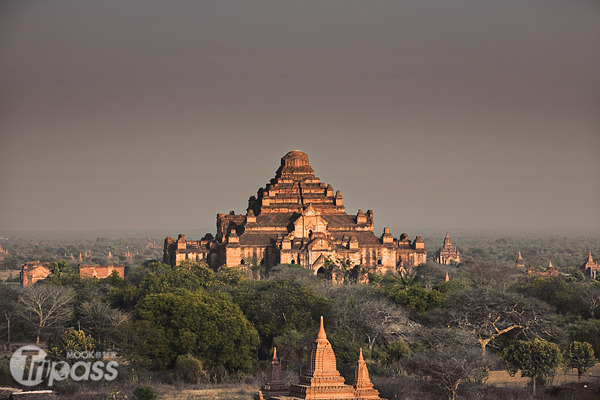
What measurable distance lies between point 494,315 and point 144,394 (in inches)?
936

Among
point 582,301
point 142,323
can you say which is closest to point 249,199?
point 582,301

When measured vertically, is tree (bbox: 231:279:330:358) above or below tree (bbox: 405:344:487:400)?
above

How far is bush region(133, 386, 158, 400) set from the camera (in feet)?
184

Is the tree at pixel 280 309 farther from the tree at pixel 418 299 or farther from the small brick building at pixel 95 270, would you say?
the small brick building at pixel 95 270

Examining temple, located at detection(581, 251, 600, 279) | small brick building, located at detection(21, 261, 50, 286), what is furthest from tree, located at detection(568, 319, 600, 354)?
temple, located at detection(581, 251, 600, 279)

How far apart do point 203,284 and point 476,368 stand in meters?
33.4

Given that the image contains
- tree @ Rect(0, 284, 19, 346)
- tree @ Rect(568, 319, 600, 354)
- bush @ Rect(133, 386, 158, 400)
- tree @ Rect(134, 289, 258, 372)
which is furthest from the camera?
tree @ Rect(0, 284, 19, 346)

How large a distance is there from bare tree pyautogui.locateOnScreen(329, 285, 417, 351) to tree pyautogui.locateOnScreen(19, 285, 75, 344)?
1681 centimetres

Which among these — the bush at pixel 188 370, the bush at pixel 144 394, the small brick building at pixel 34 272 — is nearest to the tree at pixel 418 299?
the bush at pixel 188 370

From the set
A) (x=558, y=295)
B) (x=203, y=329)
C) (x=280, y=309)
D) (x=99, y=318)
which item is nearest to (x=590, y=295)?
(x=558, y=295)

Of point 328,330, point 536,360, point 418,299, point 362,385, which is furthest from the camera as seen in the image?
point 418,299

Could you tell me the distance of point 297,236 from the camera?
11669 cm

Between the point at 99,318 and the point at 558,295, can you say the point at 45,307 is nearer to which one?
the point at 99,318

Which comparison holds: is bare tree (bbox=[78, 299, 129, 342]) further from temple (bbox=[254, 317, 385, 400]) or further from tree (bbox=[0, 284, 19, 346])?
temple (bbox=[254, 317, 385, 400])
